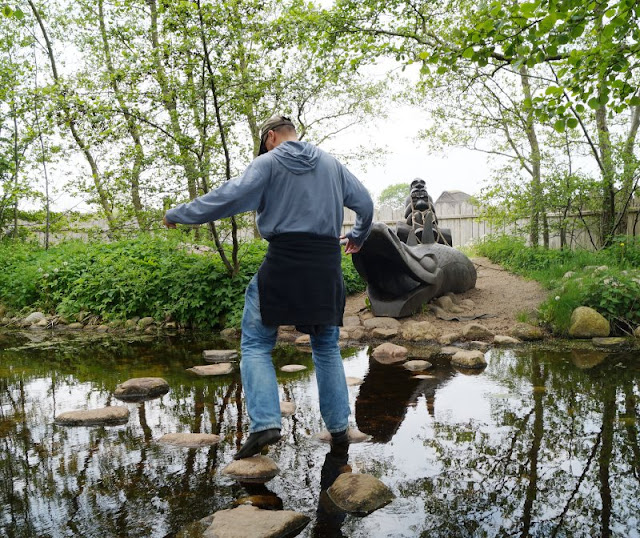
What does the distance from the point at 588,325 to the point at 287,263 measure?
4.71 m

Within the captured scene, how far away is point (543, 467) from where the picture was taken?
104 inches

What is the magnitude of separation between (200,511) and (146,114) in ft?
20.7

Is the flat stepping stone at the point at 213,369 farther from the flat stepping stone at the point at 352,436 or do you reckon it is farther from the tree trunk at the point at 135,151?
the tree trunk at the point at 135,151

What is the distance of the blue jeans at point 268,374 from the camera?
2.93 meters

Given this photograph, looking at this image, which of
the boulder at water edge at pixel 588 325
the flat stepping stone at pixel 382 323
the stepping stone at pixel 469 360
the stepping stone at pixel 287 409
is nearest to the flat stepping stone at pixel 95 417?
the stepping stone at pixel 287 409

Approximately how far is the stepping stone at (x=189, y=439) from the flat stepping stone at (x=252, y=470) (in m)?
0.42

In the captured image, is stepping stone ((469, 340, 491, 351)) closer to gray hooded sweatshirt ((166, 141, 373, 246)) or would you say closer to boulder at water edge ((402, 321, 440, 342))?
boulder at water edge ((402, 321, 440, 342))

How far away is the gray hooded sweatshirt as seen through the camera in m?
2.89

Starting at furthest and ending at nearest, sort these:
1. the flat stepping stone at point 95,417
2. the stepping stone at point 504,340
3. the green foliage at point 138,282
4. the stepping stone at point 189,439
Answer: the green foliage at point 138,282
the stepping stone at point 504,340
the flat stepping stone at point 95,417
the stepping stone at point 189,439

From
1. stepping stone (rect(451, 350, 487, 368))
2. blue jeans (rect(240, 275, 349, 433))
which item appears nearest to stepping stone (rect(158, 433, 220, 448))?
blue jeans (rect(240, 275, 349, 433))

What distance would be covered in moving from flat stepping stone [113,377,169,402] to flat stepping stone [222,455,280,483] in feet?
5.54

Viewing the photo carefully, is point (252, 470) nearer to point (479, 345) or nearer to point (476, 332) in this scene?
point (479, 345)

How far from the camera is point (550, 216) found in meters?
12.6

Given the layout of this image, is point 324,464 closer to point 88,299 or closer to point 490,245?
point 88,299
